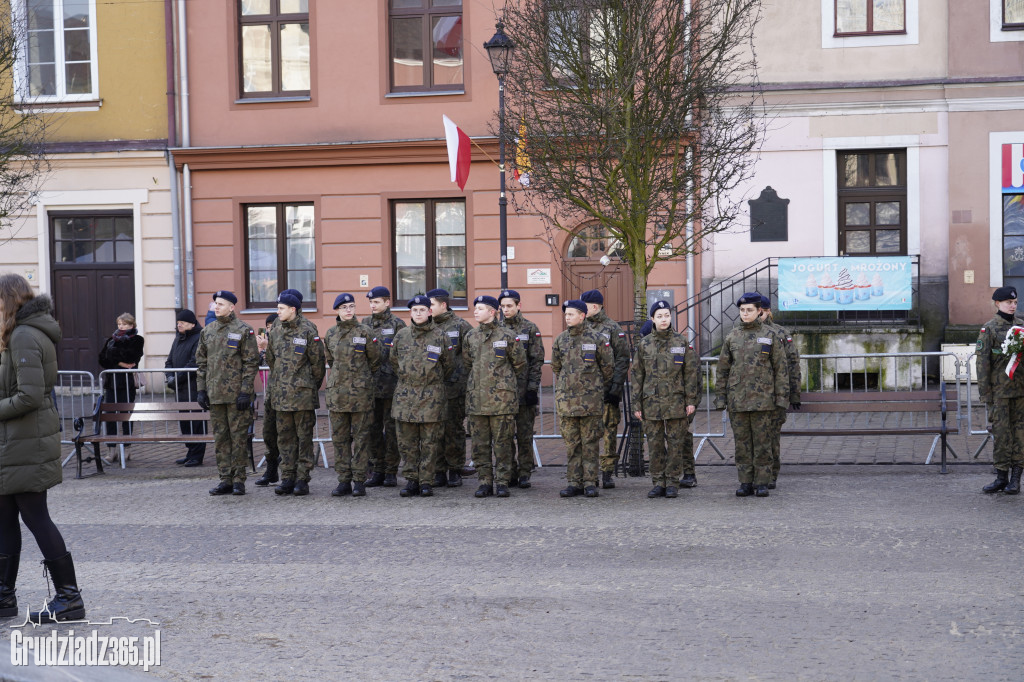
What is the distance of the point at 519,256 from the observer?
19344 mm

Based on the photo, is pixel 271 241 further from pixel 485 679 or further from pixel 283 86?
pixel 485 679

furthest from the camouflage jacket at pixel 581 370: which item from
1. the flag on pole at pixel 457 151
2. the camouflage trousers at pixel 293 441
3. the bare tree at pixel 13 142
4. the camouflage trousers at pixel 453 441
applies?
the bare tree at pixel 13 142

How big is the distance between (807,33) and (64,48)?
13444 mm

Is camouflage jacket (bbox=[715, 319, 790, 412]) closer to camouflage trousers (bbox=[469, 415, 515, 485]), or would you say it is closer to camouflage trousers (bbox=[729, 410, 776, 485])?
camouflage trousers (bbox=[729, 410, 776, 485])

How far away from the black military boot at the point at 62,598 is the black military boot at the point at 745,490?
5.97m

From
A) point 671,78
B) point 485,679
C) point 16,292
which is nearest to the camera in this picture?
point 485,679

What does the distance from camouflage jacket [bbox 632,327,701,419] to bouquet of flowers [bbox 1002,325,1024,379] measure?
272 centimetres

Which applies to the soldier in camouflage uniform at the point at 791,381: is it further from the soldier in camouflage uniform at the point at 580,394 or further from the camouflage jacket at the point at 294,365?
the camouflage jacket at the point at 294,365

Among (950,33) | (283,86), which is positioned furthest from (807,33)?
(283,86)

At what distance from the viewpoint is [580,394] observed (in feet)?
33.7

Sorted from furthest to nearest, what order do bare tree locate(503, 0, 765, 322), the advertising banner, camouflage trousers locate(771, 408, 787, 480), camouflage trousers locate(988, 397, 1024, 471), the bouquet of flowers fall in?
the advertising banner → bare tree locate(503, 0, 765, 322) → camouflage trousers locate(771, 408, 787, 480) → camouflage trousers locate(988, 397, 1024, 471) → the bouquet of flowers

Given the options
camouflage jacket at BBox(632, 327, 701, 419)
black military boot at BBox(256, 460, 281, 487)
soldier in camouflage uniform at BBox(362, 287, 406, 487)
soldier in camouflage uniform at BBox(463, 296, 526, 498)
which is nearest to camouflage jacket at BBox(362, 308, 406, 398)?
soldier in camouflage uniform at BBox(362, 287, 406, 487)

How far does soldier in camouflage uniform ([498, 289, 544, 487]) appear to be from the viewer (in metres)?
11.0

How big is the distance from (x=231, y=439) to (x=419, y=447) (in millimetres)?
1886
